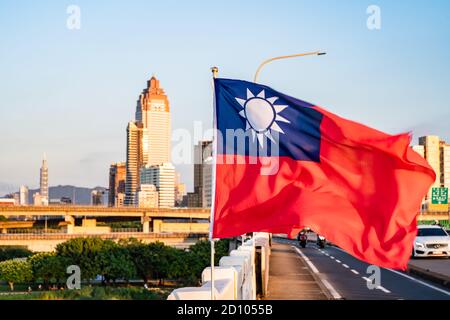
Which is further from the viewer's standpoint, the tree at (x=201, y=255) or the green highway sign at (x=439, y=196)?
the tree at (x=201, y=255)

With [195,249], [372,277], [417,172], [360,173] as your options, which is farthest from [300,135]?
[195,249]

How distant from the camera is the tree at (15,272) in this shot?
90.4 metres

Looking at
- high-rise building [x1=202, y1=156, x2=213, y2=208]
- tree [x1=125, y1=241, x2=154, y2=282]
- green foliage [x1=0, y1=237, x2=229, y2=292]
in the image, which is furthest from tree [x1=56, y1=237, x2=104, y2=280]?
high-rise building [x1=202, y1=156, x2=213, y2=208]

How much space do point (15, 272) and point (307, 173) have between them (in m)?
89.0

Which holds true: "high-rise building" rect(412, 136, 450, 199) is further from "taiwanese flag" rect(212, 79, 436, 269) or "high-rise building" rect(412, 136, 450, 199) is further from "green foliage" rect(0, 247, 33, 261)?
"taiwanese flag" rect(212, 79, 436, 269)

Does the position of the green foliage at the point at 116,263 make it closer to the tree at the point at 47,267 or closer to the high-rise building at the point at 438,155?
the tree at the point at 47,267

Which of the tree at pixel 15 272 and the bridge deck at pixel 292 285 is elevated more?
the bridge deck at pixel 292 285

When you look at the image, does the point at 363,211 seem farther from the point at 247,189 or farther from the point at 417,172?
Answer: the point at 247,189

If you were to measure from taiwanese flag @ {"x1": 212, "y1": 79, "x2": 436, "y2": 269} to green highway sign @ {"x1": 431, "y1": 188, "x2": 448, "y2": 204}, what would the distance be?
73.1 metres

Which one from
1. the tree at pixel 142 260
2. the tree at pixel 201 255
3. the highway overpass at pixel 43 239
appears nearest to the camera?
the tree at pixel 201 255

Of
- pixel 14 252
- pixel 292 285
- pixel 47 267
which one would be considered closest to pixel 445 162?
pixel 14 252

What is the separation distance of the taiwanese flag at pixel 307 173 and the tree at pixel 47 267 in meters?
88.3

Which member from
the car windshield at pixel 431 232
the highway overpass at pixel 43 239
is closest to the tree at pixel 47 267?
the highway overpass at pixel 43 239
